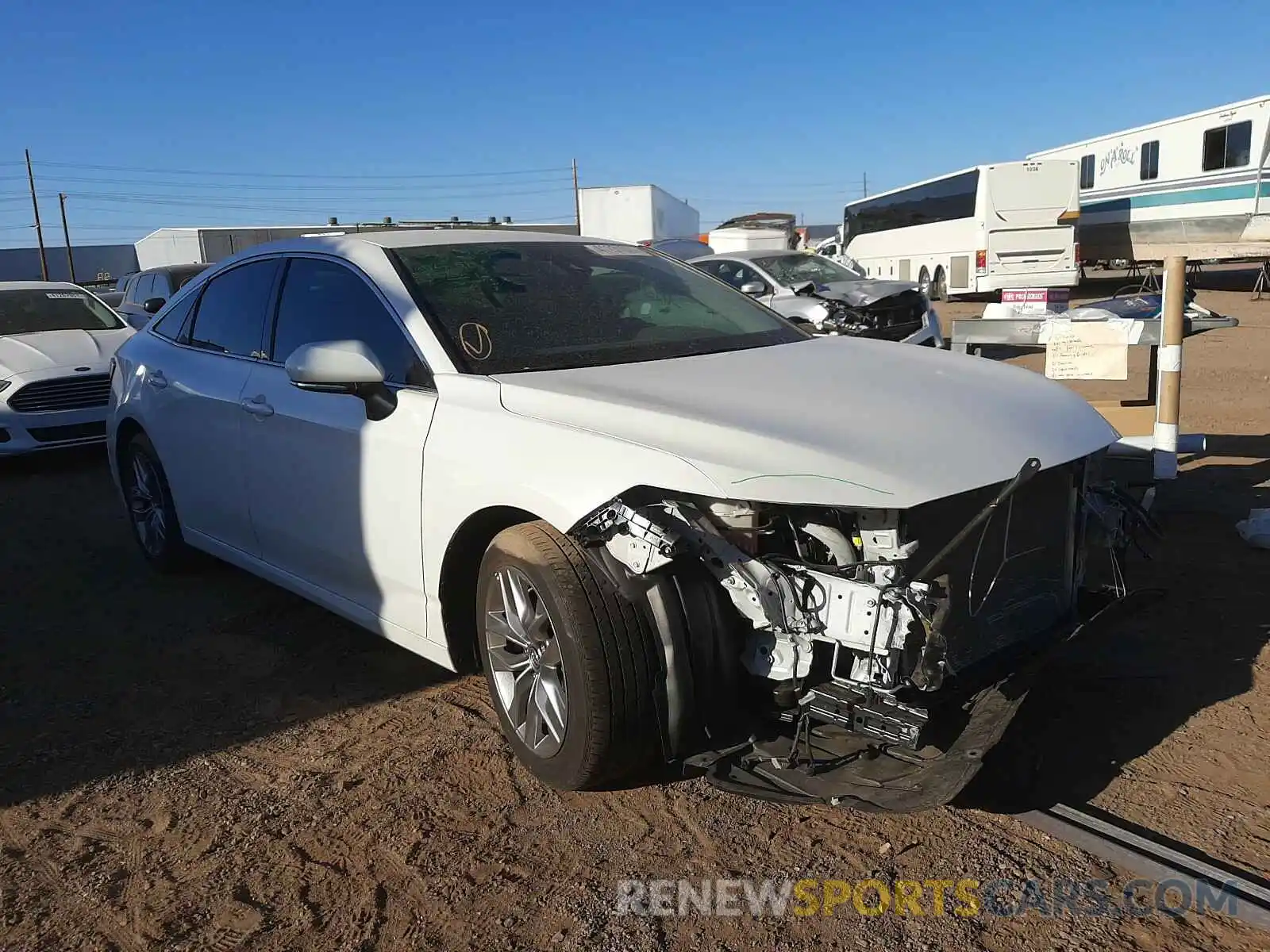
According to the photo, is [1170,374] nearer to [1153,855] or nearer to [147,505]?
[1153,855]

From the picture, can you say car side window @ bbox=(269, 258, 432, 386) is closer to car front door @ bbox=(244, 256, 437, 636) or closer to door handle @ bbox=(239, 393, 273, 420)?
car front door @ bbox=(244, 256, 437, 636)

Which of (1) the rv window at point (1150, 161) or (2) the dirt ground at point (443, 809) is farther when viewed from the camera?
(1) the rv window at point (1150, 161)

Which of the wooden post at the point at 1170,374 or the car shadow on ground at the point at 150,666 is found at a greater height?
the wooden post at the point at 1170,374

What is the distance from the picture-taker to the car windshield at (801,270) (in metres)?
13.7

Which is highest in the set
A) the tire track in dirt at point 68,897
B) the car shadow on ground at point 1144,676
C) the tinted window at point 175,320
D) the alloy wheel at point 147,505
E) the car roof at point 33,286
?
the car roof at point 33,286

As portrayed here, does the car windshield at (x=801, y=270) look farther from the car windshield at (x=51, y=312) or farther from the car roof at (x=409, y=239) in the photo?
the car roof at (x=409, y=239)

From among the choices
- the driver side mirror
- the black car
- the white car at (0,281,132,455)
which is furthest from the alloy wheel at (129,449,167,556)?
the black car

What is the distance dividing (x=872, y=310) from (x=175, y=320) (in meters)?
8.20

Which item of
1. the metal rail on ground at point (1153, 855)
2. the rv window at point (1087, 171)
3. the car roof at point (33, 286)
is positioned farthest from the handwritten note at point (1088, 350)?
the rv window at point (1087, 171)

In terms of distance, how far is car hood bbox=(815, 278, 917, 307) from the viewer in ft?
38.7

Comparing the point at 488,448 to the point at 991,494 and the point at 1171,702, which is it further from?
the point at 1171,702

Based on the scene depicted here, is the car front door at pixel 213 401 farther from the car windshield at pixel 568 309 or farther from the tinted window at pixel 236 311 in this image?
the car windshield at pixel 568 309
